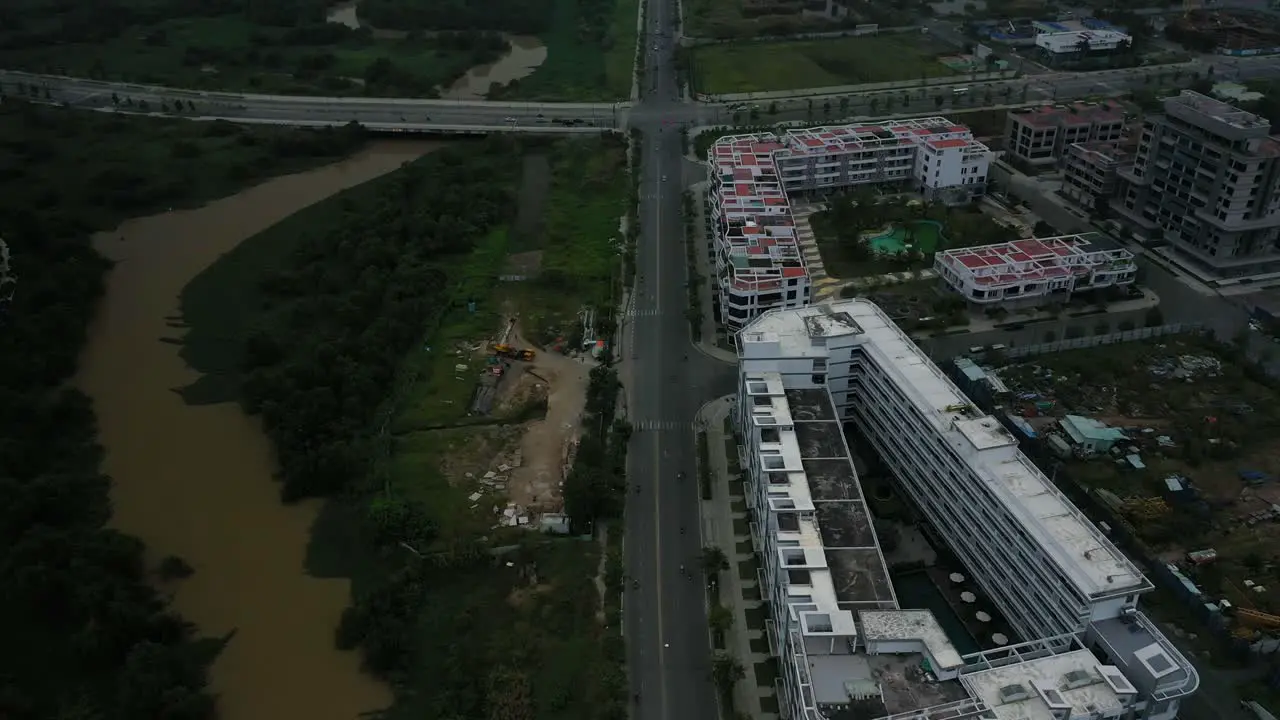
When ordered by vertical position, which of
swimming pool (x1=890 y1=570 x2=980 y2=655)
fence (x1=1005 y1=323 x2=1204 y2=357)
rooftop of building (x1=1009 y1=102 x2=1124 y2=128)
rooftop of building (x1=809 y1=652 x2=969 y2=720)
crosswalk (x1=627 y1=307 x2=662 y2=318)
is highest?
rooftop of building (x1=1009 y1=102 x2=1124 y2=128)

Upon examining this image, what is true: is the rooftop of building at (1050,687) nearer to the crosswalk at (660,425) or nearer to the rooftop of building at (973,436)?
the rooftop of building at (973,436)

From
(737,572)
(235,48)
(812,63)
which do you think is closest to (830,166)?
(812,63)

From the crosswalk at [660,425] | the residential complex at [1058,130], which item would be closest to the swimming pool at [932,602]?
the crosswalk at [660,425]

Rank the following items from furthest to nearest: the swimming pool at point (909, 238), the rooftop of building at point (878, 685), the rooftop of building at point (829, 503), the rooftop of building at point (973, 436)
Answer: the swimming pool at point (909, 238)
the rooftop of building at point (829, 503)
the rooftop of building at point (973, 436)
the rooftop of building at point (878, 685)

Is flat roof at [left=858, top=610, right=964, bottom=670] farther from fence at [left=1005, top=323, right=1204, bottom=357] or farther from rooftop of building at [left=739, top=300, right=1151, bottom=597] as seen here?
fence at [left=1005, top=323, right=1204, bottom=357]

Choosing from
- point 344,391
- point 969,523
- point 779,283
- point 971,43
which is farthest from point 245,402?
point 971,43

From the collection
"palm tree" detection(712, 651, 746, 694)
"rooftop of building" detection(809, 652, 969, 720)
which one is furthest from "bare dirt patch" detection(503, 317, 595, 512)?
"rooftop of building" detection(809, 652, 969, 720)

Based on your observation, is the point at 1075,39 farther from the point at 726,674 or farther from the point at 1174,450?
the point at 726,674
